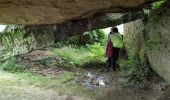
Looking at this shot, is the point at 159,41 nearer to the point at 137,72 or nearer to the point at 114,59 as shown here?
the point at 137,72

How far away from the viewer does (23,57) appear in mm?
15234

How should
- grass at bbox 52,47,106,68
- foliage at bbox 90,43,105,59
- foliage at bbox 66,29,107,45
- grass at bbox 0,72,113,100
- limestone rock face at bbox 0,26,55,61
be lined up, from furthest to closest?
1. foliage at bbox 66,29,107,45
2. foliage at bbox 90,43,105,59
3. grass at bbox 52,47,106,68
4. grass at bbox 0,72,113,100
5. limestone rock face at bbox 0,26,55,61

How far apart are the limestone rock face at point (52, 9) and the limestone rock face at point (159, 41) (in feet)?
4.61

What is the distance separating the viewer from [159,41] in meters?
9.89

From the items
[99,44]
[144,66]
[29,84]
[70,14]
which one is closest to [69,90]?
[29,84]

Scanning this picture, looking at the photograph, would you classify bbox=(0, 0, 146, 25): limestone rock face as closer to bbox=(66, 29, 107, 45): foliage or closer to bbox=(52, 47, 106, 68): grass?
bbox=(52, 47, 106, 68): grass

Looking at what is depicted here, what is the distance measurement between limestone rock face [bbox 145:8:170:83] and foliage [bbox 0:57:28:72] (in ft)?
18.2

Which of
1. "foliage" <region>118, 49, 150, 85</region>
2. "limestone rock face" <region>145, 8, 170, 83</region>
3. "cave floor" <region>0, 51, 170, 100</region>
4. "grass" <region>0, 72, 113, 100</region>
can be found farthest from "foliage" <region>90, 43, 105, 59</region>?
"limestone rock face" <region>145, 8, 170, 83</region>

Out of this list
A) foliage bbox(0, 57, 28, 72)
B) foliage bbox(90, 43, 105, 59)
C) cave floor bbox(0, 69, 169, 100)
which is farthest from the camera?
foliage bbox(90, 43, 105, 59)

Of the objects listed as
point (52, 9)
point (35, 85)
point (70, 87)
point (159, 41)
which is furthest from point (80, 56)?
point (52, 9)

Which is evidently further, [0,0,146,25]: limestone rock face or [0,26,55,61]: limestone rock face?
[0,26,55,61]: limestone rock face

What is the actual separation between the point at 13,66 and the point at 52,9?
6973 millimetres

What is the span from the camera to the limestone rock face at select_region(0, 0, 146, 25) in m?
7.32

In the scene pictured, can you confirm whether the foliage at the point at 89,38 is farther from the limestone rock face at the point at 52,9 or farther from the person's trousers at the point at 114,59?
the limestone rock face at the point at 52,9
